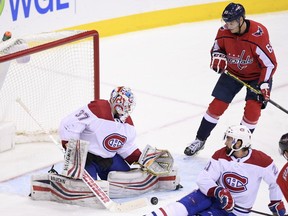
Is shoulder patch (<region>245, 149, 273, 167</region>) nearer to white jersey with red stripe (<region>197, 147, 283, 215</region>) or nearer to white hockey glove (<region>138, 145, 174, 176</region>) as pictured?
white jersey with red stripe (<region>197, 147, 283, 215</region>)

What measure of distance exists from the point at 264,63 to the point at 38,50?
129 cm

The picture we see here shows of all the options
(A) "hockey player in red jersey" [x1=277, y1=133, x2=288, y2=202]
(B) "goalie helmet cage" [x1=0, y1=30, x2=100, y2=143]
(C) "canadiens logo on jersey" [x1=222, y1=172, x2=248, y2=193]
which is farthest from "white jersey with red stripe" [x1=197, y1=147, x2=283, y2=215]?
(B) "goalie helmet cage" [x1=0, y1=30, x2=100, y2=143]

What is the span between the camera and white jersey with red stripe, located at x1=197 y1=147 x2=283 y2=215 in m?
4.08

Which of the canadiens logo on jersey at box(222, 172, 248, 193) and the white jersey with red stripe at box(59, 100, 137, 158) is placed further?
the white jersey with red stripe at box(59, 100, 137, 158)

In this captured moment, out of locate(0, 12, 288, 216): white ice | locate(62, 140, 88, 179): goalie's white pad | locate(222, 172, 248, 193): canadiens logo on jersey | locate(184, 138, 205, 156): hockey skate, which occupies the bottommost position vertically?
locate(0, 12, 288, 216): white ice

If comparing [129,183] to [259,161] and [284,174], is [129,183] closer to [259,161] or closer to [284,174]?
[259,161]

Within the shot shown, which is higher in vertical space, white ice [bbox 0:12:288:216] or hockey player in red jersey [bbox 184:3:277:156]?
hockey player in red jersey [bbox 184:3:277:156]

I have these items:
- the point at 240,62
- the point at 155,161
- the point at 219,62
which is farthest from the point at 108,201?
the point at 240,62

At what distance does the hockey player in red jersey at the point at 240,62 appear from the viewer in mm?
5113

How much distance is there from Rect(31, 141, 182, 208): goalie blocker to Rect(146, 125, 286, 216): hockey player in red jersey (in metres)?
0.55

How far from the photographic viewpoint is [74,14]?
7.23 m

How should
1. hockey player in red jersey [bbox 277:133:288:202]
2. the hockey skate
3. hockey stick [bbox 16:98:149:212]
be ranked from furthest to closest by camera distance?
the hockey skate < hockey stick [bbox 16:98:149:212] < hockey player in red jersey [bbox 277:133:288:202]

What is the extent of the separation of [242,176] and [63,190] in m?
0.98

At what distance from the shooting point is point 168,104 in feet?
20.9
